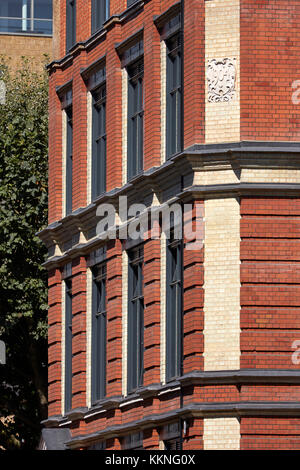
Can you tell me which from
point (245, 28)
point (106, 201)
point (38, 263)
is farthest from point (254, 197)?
point (38, 263)

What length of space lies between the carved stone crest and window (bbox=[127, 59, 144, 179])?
450 cm

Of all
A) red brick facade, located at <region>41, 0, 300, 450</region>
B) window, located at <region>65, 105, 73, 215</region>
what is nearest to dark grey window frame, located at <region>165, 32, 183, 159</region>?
red brick facade, located at <region>41, 0, 300, 450</region>

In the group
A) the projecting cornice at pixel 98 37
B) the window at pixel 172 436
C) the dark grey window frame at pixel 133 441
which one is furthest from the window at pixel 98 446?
the projecting cornice at pixel 98 37

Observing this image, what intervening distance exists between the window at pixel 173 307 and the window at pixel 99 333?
4.34 metres

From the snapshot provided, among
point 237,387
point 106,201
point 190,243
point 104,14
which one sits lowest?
point 237,387

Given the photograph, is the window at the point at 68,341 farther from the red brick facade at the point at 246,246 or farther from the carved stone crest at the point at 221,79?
the carved stone crest at the point at 221,79

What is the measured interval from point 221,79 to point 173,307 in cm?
519

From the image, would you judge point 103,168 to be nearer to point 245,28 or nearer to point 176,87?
point 176,87

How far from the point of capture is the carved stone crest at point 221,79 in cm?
3578

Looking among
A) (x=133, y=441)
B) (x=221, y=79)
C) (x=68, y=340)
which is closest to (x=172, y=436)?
(x=133, y=441)

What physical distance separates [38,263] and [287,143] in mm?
19531

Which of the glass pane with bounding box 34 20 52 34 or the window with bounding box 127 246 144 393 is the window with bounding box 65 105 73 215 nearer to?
the window with bounding box 127 246 144 393

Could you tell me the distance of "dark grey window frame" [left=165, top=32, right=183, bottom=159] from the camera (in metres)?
37.9

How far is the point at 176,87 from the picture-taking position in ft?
125
